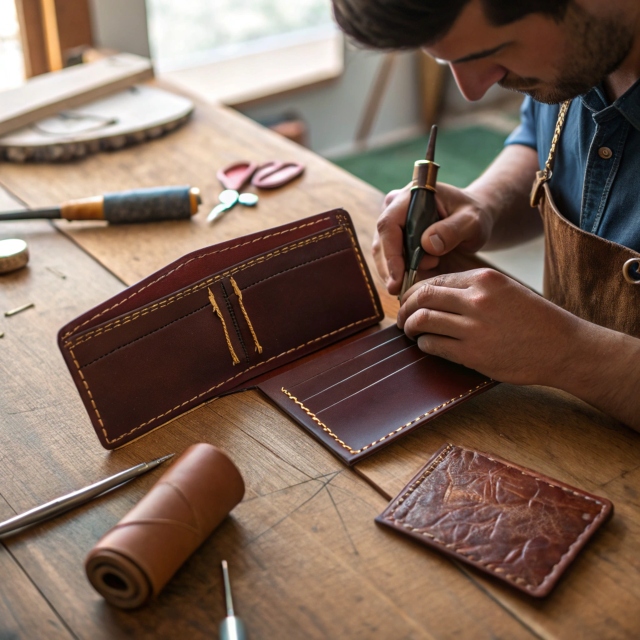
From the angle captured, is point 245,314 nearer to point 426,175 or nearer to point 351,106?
point 426,175

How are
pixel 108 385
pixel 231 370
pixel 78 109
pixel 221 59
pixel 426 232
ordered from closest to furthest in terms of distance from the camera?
pixel 108 385 < pixel 231 370 < pixel 426 232 < pixel 78 109 < pixel 221 59

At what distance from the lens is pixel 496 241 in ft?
5.04

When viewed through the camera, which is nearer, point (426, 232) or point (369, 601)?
point (369, 601)

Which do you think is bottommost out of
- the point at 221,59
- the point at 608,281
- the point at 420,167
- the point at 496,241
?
the point at 221,59

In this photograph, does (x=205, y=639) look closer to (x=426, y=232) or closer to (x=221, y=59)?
(x=426, y=232)

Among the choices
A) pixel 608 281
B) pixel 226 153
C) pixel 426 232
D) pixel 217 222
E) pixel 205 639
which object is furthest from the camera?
pixel 226 153

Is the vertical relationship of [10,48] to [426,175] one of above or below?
below

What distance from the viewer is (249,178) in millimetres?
1672

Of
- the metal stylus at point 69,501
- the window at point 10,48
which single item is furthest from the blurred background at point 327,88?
the metal stylus at point 69,501

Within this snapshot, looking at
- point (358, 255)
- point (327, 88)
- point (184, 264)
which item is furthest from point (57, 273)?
point (327, 88)

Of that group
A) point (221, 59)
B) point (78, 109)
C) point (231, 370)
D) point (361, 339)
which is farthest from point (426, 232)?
point (221, 59)

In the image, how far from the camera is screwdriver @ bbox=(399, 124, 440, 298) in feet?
4.14

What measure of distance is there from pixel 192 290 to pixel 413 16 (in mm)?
436

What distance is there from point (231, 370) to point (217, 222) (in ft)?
1.69
